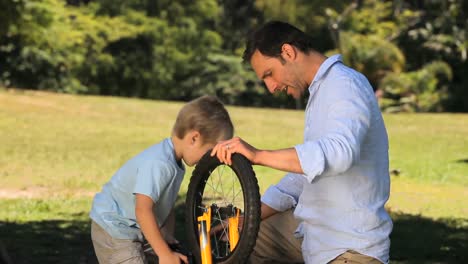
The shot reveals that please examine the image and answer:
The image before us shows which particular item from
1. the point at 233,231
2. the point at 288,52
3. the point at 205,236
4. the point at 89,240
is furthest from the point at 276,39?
the point at 89,240

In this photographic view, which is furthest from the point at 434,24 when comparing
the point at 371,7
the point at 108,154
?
the point at 108,154

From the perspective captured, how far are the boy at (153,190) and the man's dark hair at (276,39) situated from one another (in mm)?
487

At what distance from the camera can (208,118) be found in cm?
374

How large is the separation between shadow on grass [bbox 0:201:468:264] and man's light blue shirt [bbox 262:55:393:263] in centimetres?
354

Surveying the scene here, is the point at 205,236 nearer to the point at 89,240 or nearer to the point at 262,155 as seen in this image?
the point at 262,155

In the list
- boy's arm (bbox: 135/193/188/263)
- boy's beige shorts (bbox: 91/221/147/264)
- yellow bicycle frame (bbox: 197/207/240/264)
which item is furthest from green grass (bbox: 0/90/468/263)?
yellow bicycle frame (bbox: 197/207/240/264)

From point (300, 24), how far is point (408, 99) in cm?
821

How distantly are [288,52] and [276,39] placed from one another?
7 cm

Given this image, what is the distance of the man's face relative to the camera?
11.0 feet

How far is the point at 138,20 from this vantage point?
142 feet

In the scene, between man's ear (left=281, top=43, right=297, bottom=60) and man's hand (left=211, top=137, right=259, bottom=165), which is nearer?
man's hand (left=211, top=137, right=259, bottom=165)

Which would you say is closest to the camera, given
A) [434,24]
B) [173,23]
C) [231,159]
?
[231,159]

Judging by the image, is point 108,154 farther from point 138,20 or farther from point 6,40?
point 138,20

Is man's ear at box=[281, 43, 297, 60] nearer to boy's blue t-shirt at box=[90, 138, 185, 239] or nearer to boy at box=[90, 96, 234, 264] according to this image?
boy at box=[90, 96, 234, 264]
